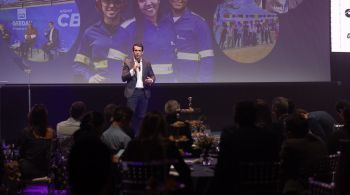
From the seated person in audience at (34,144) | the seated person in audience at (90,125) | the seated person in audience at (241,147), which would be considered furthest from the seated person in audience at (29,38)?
the seated person in audience at (241,147)

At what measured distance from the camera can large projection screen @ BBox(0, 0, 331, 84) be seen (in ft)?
29.8

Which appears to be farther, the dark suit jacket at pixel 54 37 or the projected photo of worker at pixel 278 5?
the projected photo of worker at pixel 278 5

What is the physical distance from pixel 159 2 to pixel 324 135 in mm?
4146

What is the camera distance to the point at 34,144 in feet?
17.5

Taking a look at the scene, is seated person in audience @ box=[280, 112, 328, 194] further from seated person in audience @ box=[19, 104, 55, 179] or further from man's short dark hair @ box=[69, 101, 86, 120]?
man's short dark hair @ box=[69, 101, 86, 120]

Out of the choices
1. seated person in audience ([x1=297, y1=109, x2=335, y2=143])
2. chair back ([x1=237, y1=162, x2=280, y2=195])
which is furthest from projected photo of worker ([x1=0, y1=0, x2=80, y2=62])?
chair back ([x1=237, y1=162, x2=280, y2=195])

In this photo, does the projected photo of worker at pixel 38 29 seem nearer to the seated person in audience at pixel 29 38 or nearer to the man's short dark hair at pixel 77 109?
the seated person in audience at pixel 29 38

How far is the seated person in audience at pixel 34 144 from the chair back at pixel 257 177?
2256 millimetres

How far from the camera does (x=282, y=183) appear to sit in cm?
430

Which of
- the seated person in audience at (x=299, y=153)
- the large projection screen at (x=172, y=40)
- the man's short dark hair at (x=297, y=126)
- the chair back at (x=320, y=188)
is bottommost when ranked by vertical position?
the chair back at (x=320, y=188)

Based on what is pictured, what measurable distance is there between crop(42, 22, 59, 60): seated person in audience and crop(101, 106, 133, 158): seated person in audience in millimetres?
4380

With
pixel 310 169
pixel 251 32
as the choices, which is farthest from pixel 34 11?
pixel 310 169

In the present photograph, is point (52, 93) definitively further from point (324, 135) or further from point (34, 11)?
point (324, 135)

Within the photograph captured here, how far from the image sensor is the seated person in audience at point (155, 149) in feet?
12.9
